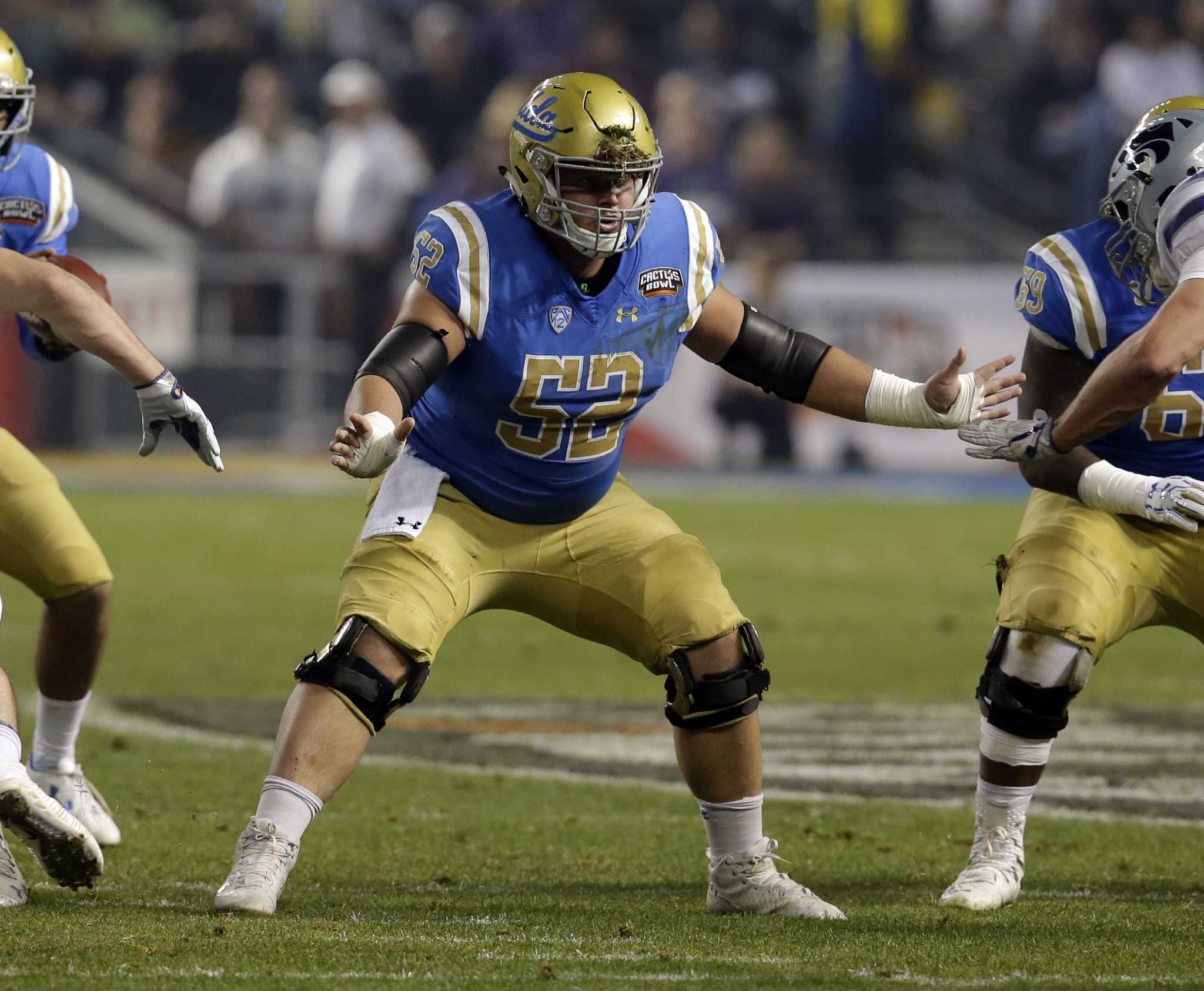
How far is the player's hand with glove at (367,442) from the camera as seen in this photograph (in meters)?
3.86

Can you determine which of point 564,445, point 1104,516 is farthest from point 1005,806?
point 564,445

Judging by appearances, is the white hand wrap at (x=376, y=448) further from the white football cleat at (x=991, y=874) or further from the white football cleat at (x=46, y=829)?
the white football cleat at (x=991, y=874)

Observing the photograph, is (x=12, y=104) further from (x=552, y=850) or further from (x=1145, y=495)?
(x=1145, y=495)

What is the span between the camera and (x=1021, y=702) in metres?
4.34

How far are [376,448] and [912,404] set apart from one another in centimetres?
125

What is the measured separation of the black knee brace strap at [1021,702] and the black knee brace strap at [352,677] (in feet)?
4.21

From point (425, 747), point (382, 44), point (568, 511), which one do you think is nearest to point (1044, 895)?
point (568, 511)

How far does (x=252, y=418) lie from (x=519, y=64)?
13.7ft

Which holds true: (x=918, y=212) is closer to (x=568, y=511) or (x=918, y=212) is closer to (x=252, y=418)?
(x=252, y=418)

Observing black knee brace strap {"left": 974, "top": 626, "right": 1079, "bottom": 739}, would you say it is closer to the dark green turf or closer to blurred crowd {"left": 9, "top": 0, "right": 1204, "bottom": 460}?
the dark green turf

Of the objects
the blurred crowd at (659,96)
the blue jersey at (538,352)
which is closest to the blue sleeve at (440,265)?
the blue jersey at (538,352)

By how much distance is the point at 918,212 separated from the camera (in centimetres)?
1705

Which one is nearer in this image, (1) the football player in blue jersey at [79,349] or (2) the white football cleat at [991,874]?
(1) the football player in blue jersey at [79,349]

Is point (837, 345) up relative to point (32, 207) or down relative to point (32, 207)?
down
